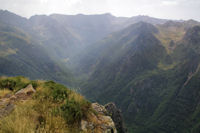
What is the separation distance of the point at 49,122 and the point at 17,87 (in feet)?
24.1

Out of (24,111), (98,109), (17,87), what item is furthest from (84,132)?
(17,87)

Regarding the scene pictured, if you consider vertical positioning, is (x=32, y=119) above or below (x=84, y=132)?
above

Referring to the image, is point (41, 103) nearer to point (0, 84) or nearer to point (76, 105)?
point (76, 105)

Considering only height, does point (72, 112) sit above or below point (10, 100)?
below

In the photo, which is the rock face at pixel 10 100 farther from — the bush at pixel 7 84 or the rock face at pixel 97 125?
the rock face at pixel 97 125

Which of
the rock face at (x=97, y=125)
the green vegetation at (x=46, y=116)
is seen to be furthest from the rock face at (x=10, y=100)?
the rock face at (x=97, y=125)

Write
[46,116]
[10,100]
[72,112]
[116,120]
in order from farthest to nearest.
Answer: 1. [116,120]
2. [10,100]
3. [72,112]
4. [46,116]

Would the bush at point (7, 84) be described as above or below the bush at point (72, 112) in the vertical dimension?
above

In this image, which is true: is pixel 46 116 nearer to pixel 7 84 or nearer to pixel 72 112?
pixel 72 112

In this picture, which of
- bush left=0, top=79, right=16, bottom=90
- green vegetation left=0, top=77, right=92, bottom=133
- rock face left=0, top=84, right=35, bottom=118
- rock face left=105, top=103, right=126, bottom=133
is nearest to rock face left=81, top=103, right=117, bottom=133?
green vegetation left=0, top=77, right=92, bottom=133

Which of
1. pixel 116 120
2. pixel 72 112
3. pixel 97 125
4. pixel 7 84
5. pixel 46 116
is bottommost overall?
pixel 116 120

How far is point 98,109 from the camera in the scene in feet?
35.0

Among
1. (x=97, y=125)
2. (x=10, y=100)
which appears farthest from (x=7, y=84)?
(x=97, y=125)

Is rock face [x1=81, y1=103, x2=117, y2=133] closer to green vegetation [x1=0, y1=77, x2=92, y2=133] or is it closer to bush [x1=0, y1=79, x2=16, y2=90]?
green vegetation [x1=0, y1=77, x2=92, y2=133]
